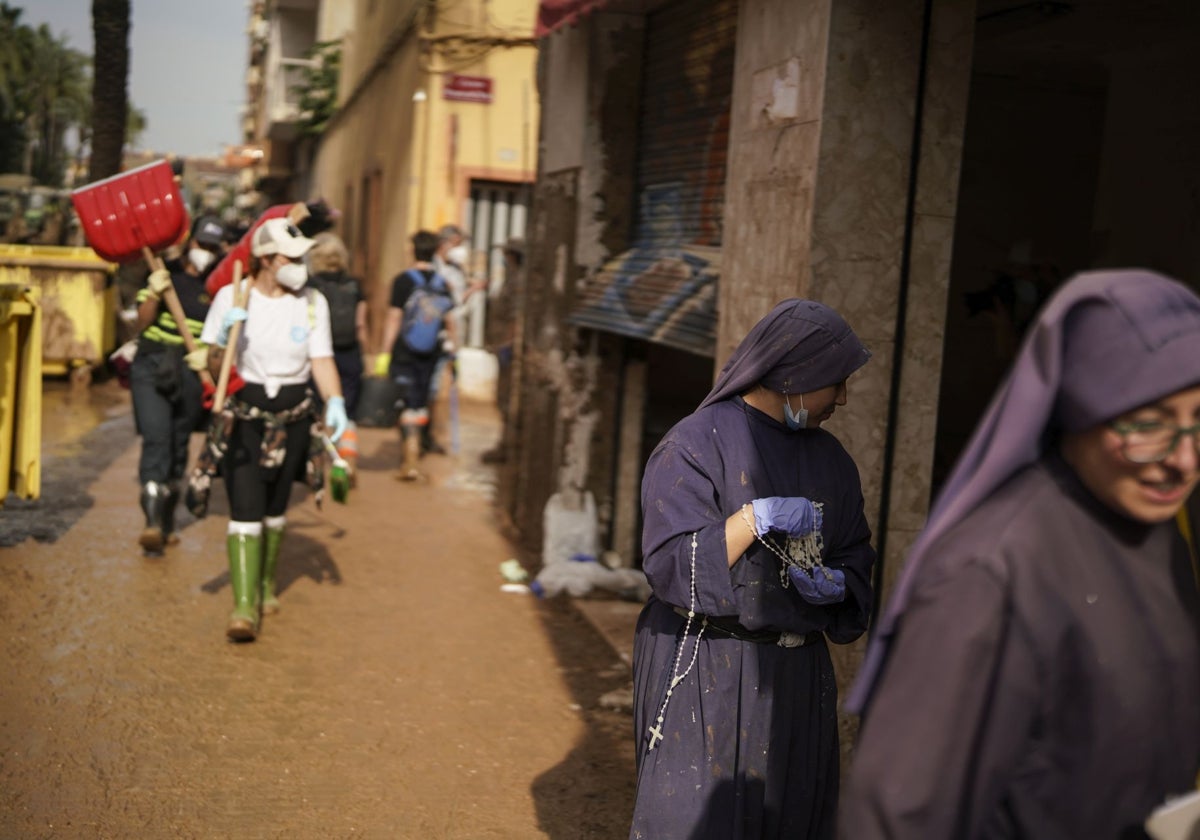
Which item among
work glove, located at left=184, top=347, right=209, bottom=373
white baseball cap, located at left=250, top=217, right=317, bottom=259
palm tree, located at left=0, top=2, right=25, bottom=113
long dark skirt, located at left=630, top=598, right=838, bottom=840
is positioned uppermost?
palm tree, located at left=0, top=2, right=25, bottom=113

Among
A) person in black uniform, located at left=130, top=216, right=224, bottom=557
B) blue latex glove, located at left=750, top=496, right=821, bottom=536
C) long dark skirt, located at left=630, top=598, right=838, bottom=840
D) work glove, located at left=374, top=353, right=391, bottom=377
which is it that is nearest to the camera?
blue latex glove, located at left=750, top=496, right=821, bottom=536

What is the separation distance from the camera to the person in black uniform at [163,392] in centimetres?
827

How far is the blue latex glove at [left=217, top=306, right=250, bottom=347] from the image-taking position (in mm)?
6594

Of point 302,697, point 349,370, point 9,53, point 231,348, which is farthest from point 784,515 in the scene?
point 9,53

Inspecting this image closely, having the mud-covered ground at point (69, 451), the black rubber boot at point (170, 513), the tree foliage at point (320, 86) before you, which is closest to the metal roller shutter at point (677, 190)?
the black rubber boot at point (170, 513)

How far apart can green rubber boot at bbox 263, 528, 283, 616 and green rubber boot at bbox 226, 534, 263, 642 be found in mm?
309

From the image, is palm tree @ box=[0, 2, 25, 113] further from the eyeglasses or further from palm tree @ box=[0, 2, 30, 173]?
the eyeglasses

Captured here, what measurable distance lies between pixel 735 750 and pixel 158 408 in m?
5.78

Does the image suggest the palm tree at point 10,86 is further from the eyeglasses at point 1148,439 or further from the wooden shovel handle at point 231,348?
the eyeglasses at point 1148,439

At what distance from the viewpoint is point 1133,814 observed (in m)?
2.01

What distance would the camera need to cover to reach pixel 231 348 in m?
6.61

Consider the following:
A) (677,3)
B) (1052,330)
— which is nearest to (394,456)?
(677,3)

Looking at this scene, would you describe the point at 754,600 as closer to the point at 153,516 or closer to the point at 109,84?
the point at 153,516

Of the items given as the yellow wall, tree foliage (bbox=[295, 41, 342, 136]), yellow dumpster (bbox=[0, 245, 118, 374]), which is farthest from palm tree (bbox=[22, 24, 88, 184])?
yellow dumpster (bbox=[0, 245, 118, 374])
